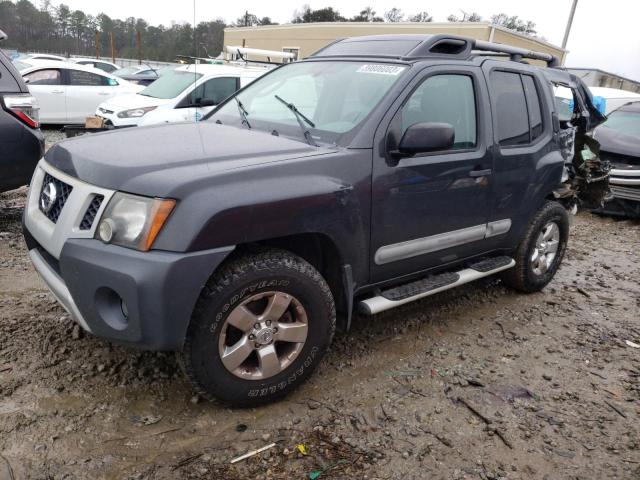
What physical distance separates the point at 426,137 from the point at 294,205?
0.86 m

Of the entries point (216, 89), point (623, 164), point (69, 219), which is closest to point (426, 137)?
point (69, 219)

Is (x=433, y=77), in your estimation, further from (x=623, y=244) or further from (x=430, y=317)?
(x=623, y=244)

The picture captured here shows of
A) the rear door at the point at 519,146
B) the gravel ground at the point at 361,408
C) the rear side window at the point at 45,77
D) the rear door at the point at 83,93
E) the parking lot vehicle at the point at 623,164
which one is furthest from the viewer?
the rear door at the point at 83,93

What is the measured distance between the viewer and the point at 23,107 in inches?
184

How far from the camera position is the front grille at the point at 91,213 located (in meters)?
2.31

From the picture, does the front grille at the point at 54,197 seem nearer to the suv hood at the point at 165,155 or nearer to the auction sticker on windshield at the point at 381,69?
the suv hood at the point at 165,155

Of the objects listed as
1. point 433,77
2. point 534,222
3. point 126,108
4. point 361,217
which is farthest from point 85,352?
point 126,108

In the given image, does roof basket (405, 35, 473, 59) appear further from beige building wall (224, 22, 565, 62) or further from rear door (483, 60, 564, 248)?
beige building wall (224, 22, 565, 62)

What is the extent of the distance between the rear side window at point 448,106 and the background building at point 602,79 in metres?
22.2

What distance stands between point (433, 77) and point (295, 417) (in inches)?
86.3

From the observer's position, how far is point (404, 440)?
255cm

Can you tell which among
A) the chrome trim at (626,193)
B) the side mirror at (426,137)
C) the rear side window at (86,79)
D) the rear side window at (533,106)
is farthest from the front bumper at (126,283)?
the rear side window at (86,79)

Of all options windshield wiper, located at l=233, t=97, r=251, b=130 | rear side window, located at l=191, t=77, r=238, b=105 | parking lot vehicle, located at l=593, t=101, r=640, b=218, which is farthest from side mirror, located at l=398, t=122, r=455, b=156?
rear side window, located at l=191, t=77, r=238, b=105

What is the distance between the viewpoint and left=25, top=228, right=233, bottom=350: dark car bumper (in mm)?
2135
